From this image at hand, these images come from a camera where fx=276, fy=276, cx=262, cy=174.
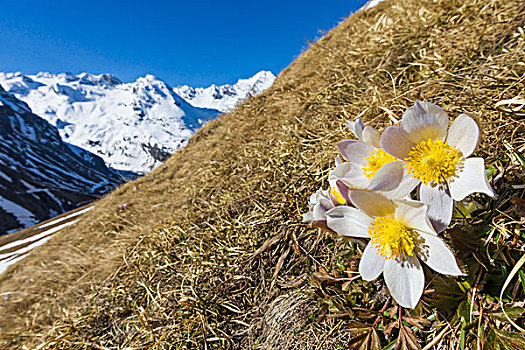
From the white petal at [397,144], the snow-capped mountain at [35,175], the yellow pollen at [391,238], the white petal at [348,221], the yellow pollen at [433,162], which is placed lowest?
the yellow pollen at [391,238]

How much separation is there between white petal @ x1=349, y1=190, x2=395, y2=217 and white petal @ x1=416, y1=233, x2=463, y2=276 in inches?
5.0

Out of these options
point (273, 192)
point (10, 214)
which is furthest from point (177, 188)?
point (10, 214)

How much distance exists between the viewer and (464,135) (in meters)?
0.86

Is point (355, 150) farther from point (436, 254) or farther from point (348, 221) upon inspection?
point (436, 254)

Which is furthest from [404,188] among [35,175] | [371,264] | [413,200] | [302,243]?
[35,175]

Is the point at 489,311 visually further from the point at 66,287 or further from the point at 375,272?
the point at 66,287

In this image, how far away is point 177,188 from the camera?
4020 mm

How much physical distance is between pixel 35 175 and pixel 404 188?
84.9 meters

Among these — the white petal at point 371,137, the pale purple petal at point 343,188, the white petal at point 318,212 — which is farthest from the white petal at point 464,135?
the white petal at point 318,212

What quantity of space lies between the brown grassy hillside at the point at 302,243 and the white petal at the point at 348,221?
29 cm

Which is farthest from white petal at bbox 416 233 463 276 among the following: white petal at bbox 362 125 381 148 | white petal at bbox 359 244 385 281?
white petal at bbox 362 125 381 148

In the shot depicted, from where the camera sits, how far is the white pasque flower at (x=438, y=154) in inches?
32.2

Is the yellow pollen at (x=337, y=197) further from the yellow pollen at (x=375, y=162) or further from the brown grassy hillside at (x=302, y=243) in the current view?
the brown grassy hillside at (x=302, y=243)

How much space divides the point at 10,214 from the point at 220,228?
5420cm
